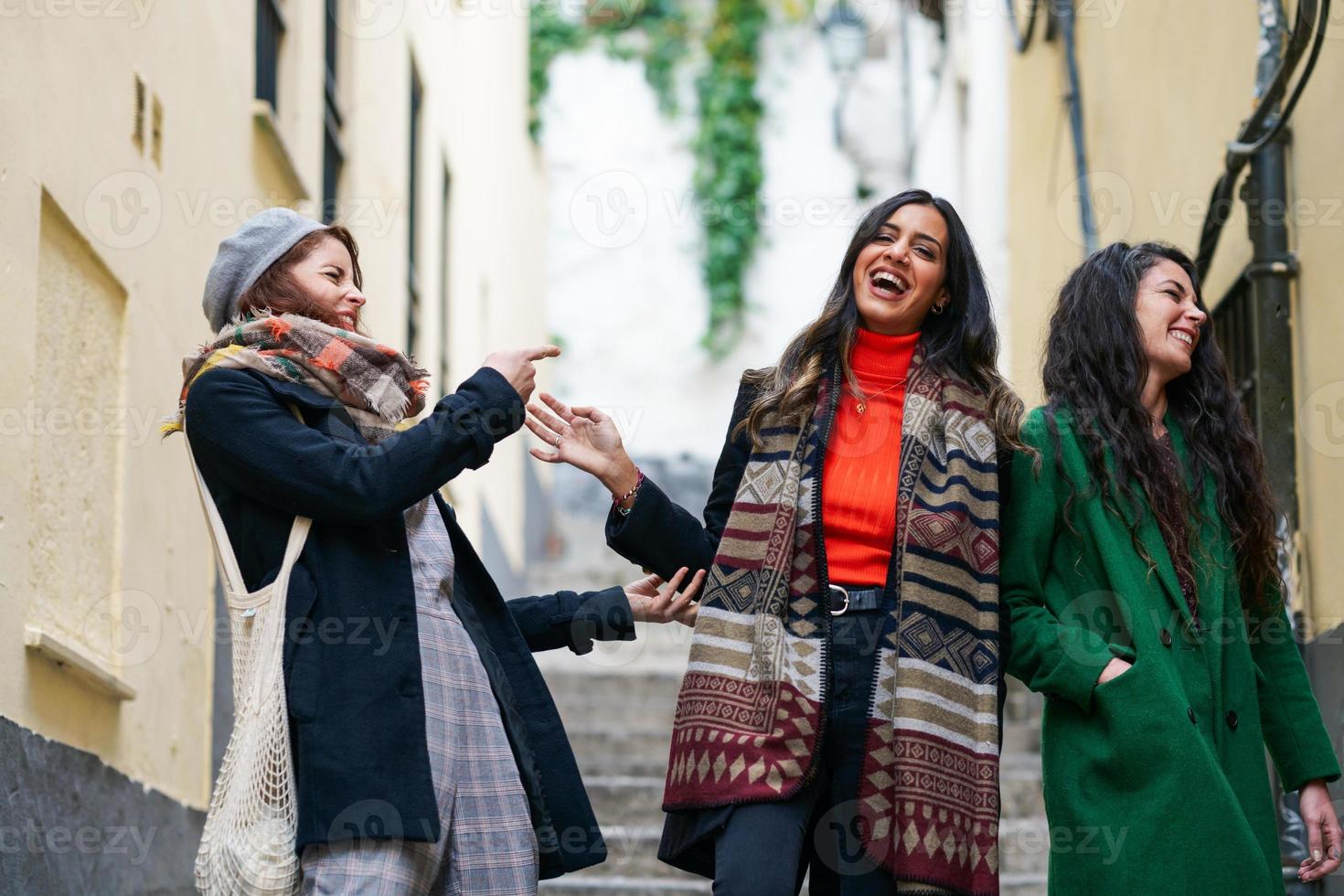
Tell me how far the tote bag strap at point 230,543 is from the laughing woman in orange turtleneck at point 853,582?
584mm

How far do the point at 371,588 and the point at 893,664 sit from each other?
3.22 ft

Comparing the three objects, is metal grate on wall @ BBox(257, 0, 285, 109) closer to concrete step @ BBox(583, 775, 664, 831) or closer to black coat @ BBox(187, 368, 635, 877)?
concrete step @ BBox(583, 775, 664, 831)

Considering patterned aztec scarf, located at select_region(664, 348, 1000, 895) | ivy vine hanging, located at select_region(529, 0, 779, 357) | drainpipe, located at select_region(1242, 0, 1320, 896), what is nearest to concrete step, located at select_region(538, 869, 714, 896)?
drainpipe, located at select_region(1242, 0, 1320, 896)

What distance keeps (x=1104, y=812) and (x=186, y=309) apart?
398 cm

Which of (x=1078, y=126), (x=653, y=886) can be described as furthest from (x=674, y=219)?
(x=653, y=886)

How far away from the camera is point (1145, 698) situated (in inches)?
131

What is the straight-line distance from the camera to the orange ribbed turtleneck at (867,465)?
3.49 m

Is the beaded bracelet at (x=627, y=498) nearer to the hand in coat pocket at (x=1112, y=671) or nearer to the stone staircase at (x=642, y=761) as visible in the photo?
the hand in coat pocket at (x=1112, y=671)

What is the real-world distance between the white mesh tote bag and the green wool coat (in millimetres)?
1391

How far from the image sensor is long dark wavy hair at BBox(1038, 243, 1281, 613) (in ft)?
11.9

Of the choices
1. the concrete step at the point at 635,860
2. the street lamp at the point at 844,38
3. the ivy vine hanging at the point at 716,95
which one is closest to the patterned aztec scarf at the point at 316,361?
the concrete step at the point at 635,860

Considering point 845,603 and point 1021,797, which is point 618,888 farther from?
point 845,603

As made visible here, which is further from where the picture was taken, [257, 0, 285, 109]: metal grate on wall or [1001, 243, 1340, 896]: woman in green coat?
[257, 0, 285, 109]: metal grate on wall

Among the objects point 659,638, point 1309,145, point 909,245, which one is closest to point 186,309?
point 909,245
